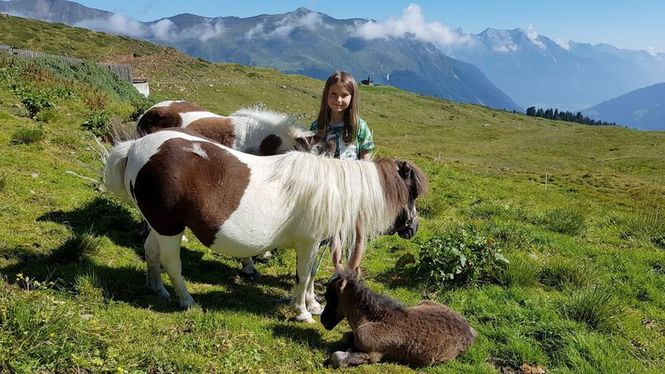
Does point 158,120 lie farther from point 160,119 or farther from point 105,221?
point 105,221

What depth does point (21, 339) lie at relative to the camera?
3.31 metres

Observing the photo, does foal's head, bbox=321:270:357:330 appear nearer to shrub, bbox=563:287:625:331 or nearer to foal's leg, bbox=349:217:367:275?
foal's leg, bbox=349:217:367:275

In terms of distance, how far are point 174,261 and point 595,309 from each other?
4.59 meters

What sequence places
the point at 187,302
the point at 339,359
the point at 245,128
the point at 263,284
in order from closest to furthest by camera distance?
the point at 339,359 → the point at 187,302 → the point at 263,284 → the point at 245,128

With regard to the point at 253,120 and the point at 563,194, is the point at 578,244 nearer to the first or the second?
the point at 253,120

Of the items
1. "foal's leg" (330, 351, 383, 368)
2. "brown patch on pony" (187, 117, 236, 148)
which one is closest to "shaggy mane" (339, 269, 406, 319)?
"foal's leg" (330, 351, 383, 368)

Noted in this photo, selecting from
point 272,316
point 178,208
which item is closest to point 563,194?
point 272,316

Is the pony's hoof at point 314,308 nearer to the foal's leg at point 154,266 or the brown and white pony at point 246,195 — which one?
the brown and white pony at point 246,195

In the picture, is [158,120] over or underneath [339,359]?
over

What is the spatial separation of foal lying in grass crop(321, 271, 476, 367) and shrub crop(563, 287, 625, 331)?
150cm

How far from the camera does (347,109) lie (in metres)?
5.71

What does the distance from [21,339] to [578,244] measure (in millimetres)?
8399

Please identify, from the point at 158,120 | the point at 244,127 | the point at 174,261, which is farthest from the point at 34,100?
the point at 174,261

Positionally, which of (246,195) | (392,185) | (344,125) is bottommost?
(246,195)
